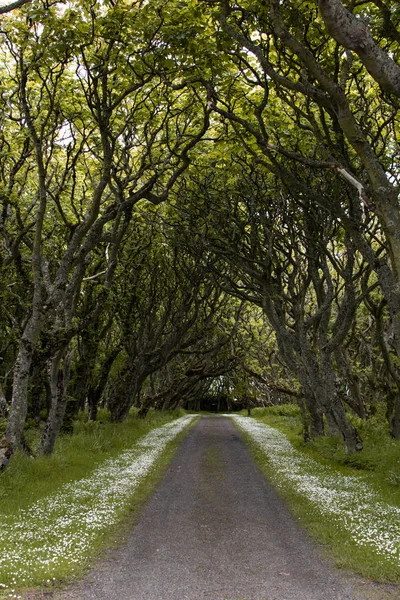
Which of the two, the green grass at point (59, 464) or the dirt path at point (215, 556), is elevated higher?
the green grass at point (59, 464)

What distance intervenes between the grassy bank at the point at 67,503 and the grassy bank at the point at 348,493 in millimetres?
4312

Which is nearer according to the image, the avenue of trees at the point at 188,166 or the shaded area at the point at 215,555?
the shaded area at the point at 215,555

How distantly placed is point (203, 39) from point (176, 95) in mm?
5231

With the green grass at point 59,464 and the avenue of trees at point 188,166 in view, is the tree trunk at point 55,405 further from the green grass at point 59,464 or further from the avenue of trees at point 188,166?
the green grass at point 59,464

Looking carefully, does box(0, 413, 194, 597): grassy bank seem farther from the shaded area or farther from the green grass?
the shaded area

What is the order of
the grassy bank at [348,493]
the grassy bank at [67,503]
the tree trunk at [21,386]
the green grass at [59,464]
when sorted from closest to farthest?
the grassy bank at [67,503] → the grassy bank at [348,493] → the green grass at [59,464] → the tree trunk at [21,386]

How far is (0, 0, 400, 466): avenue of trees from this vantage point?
11633 mm

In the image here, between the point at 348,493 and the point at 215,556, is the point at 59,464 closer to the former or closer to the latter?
the point at 215,556

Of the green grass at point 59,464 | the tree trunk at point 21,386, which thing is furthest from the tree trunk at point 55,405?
the tree trunk at point 21,386

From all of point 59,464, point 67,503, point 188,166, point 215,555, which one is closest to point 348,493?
point 215,555

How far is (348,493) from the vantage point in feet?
43.5

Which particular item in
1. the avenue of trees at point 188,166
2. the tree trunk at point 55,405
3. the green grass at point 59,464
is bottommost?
the green grass at point 59,464

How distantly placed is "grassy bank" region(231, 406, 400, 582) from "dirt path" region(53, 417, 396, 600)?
528 mm

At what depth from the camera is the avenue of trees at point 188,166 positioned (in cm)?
1163
